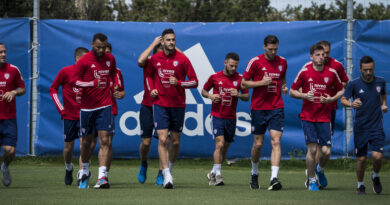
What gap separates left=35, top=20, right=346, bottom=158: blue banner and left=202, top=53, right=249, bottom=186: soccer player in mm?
3204

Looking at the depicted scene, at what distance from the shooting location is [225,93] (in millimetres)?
11445

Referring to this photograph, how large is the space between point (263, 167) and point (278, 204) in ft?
21.9

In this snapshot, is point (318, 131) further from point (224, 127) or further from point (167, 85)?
point (167, 85)

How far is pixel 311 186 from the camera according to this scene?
10.0 m

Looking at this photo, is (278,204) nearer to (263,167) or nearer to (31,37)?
(263,167)

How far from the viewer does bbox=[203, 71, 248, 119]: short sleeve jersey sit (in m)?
11.3

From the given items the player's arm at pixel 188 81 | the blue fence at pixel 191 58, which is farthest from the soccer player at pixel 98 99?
the blue fence at pixel 191 58

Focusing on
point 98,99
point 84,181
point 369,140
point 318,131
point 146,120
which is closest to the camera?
point 369,140

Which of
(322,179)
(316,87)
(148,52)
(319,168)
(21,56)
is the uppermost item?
(148,52)

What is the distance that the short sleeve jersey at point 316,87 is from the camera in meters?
10.0

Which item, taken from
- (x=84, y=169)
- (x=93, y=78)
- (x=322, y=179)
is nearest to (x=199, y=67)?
(x=322, y=179)

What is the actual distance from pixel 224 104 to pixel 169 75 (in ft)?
4.80

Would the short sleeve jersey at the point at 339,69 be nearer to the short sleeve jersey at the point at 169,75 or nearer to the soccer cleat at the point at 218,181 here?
the short sleeve jersey at the point at 169,75

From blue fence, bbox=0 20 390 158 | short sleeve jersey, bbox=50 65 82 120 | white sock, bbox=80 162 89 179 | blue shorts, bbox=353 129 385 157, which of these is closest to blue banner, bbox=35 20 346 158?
blue fence, bbox=0 20 390 158
